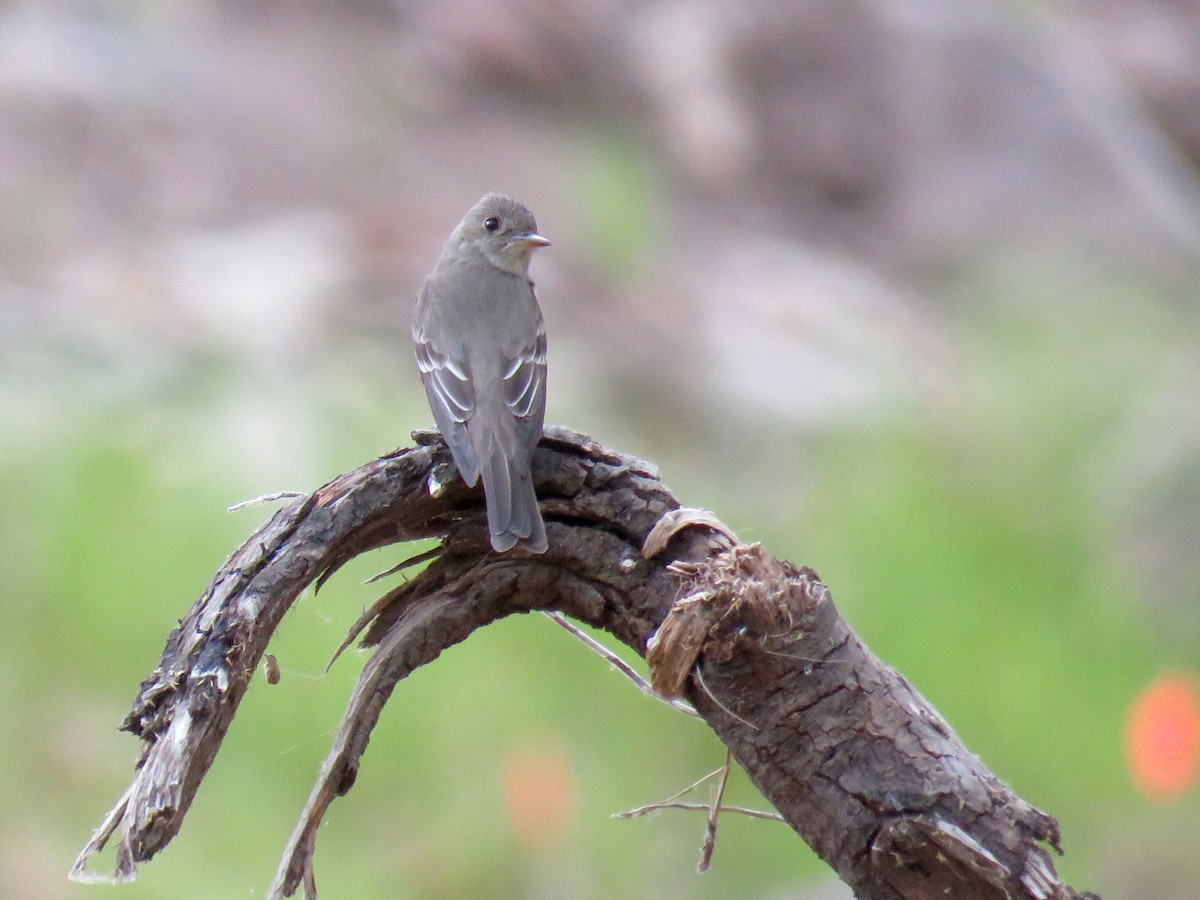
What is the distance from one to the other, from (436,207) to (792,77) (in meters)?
2.73

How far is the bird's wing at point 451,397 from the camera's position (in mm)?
3670

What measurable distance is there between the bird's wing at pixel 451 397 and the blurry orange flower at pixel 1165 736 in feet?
11.4

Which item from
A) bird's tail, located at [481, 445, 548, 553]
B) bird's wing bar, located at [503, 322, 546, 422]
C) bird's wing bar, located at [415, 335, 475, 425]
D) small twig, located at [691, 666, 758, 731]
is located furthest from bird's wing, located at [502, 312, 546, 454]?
small twig, located at [691, 666, 758, 731]

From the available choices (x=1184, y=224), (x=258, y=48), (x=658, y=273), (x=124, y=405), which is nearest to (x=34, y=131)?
(x=258, y=48)

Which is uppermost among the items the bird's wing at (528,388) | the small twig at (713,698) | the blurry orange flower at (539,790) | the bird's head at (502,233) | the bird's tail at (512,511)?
the bird's head at (502,233)

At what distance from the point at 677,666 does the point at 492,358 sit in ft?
6.23

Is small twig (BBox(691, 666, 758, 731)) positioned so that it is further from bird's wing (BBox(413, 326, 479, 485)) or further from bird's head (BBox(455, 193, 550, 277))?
bird's head (BBox(455, 193, 550, 277))

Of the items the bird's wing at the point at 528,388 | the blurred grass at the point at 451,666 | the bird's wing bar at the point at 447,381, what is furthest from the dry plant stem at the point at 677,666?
the blurred grass at the point at 451,666

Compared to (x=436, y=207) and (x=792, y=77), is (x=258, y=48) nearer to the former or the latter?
(x=436, y=207)

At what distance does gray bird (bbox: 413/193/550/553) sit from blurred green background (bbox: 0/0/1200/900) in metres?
0.87

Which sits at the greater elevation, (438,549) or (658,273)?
(658,273)

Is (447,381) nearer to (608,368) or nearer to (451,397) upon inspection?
A: (451,397)

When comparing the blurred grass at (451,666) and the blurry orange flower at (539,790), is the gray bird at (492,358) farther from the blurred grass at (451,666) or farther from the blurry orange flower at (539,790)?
the blurry orange flower at (539,790)

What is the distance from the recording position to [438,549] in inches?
139
